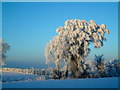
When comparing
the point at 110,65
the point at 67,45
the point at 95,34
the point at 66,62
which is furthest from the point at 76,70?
the point at 110,65

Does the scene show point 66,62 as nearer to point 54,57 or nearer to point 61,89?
point 54,57

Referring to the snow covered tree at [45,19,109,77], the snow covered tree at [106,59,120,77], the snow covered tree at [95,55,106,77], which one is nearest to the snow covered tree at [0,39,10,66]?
the snow covered tree at [45,19,109,77]

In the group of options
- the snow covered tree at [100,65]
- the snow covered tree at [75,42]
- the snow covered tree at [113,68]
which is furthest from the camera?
the snow covered tree at [113,68]

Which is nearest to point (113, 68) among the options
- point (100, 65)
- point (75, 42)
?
point (100, 65)

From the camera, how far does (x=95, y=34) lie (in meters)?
13.2

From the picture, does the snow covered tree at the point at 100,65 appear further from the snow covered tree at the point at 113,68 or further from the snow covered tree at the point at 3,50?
the snow covered tree at the point at 3,50

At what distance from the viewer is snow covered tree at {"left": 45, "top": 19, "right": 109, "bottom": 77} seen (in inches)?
511

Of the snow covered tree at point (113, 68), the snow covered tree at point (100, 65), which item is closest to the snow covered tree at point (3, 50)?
the snow covered tree at point (100, 65)

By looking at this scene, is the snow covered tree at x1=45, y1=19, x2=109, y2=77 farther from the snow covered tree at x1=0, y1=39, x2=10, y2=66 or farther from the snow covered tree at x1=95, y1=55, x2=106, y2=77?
the snow covered tree at x1=0, y1=39, x2=10, y2=66

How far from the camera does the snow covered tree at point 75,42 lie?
1297 cm

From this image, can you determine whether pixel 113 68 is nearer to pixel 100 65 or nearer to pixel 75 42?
pixel 100 65

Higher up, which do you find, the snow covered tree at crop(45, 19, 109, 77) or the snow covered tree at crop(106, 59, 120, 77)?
the snow covered tree at crop(45, 19, 109, 77)

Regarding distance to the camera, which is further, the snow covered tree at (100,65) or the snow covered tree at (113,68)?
the snow covered tree at (113,68)

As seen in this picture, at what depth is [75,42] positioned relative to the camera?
13.1m
